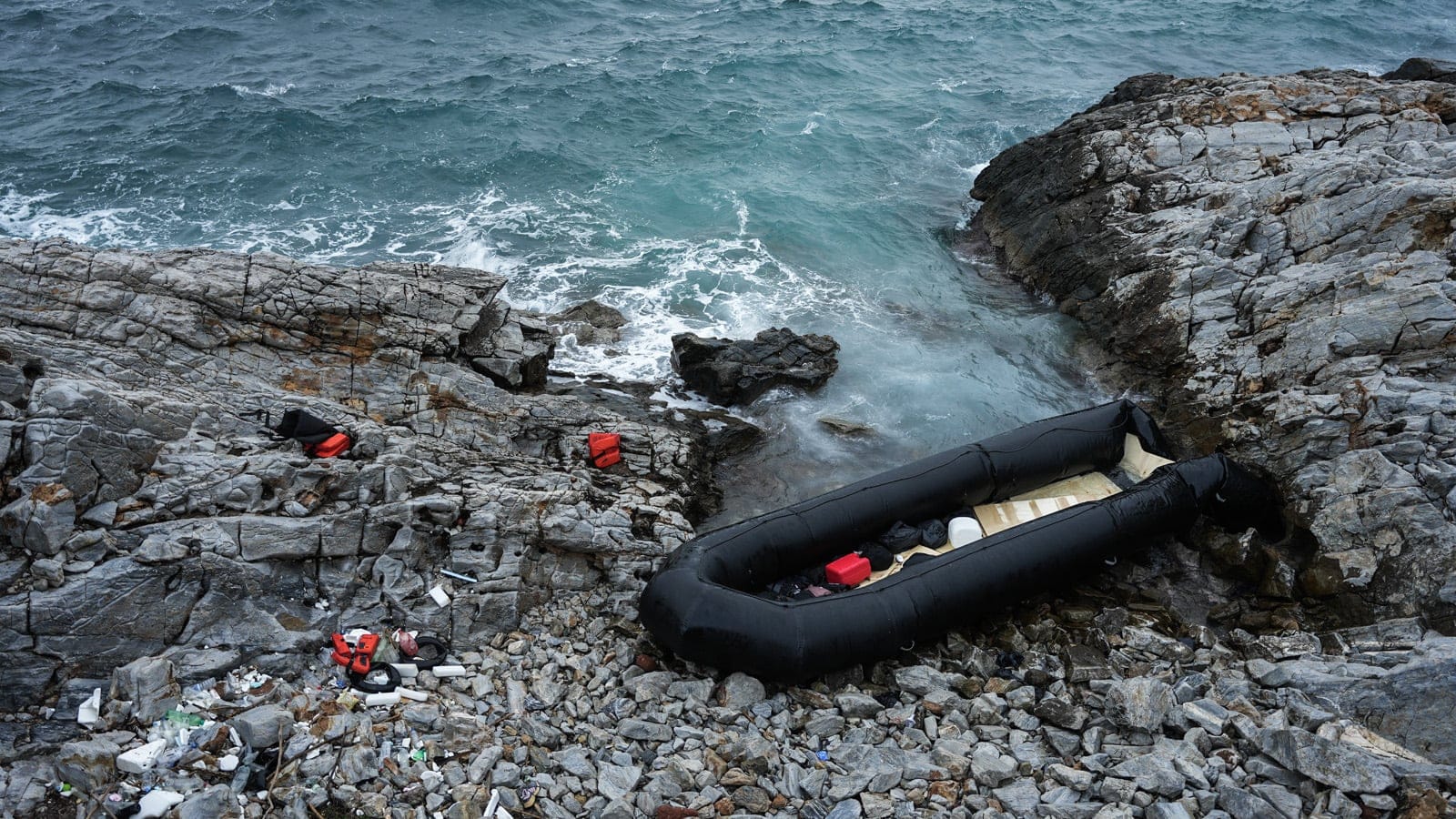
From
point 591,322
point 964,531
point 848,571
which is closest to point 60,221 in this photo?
point 591,322

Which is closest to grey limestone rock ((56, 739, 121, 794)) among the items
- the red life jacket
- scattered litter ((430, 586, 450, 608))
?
scattered litter ((430, 586, 450, 608))

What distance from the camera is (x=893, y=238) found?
1922 centimetres

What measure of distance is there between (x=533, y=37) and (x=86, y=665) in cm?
2652

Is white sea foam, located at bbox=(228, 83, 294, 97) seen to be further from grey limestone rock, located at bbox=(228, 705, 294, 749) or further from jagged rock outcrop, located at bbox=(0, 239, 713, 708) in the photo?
grey limestone rock, located at bbox=(228, 705, 294, 749)

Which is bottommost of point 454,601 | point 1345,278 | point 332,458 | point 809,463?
point 809,463

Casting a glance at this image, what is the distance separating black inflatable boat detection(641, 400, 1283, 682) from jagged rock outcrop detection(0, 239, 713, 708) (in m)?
1.21

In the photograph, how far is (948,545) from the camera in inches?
389

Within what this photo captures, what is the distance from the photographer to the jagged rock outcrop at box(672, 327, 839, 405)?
1355 cm

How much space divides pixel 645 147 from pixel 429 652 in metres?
17.5

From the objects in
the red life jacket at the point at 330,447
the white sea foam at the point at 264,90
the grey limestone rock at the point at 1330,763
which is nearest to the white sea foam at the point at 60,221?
the white sea foam at the point at 264,90

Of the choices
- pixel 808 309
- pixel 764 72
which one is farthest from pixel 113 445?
pixel 764 72

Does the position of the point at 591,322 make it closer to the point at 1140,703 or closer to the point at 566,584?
the point at 566,584

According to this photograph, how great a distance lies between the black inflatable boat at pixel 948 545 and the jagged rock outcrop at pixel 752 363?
4.01 metres

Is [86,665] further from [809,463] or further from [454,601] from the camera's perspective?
[809,463]
